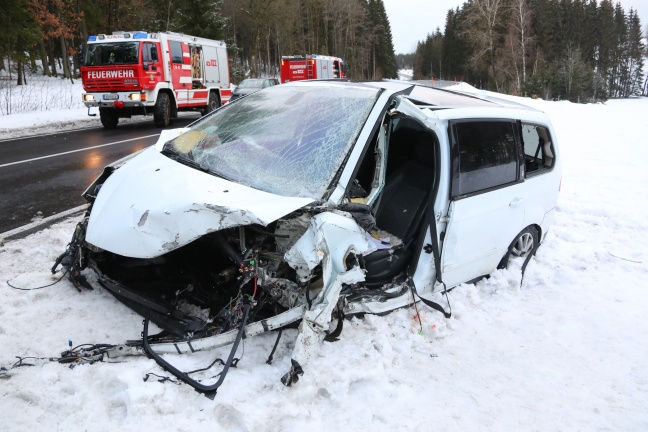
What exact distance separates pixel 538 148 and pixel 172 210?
3559 mm

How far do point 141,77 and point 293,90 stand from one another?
11052 mm

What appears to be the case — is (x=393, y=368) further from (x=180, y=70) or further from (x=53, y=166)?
(x=180, y=70)

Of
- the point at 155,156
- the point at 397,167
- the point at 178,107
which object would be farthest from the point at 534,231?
the point at 178,107

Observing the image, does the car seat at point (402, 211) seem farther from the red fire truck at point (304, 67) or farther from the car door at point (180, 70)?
the red fire truck at point (304, 67)

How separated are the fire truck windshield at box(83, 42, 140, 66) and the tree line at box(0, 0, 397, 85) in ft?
48.9

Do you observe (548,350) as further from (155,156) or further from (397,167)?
(155,156)

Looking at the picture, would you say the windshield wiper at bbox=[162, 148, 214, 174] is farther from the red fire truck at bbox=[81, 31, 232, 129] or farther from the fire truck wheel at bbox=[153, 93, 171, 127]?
the fire truck wheel at bbox=[153, 93, 171, 127]

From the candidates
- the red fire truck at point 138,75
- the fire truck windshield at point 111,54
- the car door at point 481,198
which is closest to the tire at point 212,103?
the red fire truck at point 138,75

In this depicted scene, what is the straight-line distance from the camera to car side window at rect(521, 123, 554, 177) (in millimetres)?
4256

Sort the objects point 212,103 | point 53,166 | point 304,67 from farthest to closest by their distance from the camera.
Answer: point 304,67
point 212,103
point 53,166

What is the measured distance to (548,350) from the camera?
125 inches

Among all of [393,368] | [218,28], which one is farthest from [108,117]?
[218,28]

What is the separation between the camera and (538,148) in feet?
14.6

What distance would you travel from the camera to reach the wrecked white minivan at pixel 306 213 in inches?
103
